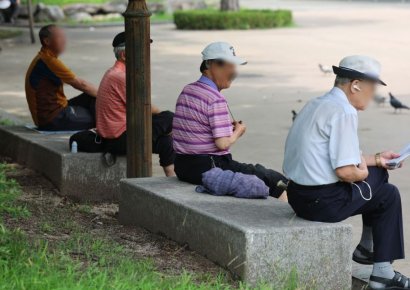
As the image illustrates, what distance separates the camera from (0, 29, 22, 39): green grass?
82.6 feet

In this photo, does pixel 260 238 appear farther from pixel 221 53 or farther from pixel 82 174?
pixel 82 174

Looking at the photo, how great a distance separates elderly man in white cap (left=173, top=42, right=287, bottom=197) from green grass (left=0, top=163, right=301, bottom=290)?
0.82m

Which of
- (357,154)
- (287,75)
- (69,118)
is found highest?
(357,154)

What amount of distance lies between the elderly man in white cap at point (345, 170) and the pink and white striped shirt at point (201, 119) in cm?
79

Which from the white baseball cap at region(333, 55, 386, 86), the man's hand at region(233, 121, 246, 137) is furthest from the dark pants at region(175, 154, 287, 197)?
the white baseball cap at region(333, 55, 386, 86)

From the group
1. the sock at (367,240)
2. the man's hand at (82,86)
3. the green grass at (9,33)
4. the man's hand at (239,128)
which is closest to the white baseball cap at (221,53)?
the man's hand at (239,128)

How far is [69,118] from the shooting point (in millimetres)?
8805

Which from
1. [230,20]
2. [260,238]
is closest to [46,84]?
[260,238]

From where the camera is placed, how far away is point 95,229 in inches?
251

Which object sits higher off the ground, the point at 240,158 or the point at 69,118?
the point at 69,118

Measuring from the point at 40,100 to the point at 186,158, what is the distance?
9.37ft

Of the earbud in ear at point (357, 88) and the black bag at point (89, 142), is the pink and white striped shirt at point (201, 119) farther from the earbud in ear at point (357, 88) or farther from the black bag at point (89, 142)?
the black bag at point (89, 142)

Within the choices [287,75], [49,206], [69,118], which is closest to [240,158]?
[69,118]

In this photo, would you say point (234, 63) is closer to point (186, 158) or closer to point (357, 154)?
point (186, 158)
